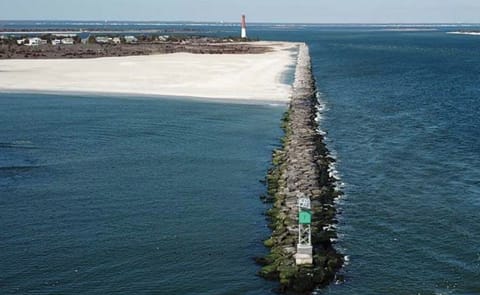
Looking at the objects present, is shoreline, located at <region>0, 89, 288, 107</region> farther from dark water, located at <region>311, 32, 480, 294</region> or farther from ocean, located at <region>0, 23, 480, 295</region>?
dark water, located at <region>311, 32, 480, 294</region>

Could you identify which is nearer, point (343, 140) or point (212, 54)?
point (343, 140)

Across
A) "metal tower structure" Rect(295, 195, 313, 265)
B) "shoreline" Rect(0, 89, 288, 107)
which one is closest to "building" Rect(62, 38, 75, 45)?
"shoreline" Rect(0, 89, 288, 107)

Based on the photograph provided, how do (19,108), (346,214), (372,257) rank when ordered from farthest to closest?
1. (19,108)
2. (346,214)
3. (372,257)

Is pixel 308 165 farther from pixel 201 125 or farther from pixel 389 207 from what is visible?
pixel 201 125

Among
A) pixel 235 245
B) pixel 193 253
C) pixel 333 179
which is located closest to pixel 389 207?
pixel 333 179

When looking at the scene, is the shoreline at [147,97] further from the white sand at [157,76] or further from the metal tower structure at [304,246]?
the metal tower structure at [304,246]

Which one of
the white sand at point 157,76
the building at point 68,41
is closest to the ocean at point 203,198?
the white sand at point 157,76
